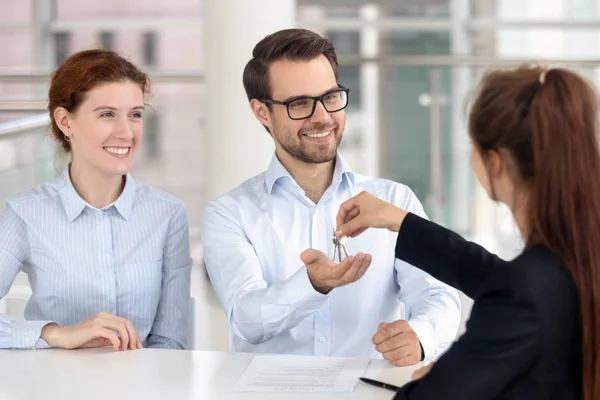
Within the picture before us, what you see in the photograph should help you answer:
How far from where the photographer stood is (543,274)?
1349mm

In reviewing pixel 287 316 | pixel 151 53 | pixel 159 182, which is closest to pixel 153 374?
pixel 287 316

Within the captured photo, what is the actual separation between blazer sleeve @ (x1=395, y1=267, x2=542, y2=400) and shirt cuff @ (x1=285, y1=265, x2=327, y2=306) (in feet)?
2.16

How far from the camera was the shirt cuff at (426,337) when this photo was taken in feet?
6.25

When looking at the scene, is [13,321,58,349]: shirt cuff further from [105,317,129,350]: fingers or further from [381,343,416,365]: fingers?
[381,343,416,365]: fingers

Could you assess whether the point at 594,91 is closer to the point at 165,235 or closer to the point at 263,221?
the point at 263,221

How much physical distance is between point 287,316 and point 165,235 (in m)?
0.45

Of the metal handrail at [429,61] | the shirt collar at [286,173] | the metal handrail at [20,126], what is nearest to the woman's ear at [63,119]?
the shirt collar at [286,173]

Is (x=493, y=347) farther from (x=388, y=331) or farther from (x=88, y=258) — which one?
(x=88, y=258)

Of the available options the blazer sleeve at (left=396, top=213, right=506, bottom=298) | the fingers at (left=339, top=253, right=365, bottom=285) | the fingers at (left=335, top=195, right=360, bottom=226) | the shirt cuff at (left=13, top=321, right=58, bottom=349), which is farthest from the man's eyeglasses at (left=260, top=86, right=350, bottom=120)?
the shirt cuff at (left=13, top=321, right=58, bottom=349)

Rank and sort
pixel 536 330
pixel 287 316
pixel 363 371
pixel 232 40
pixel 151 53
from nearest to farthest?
1. pixel 536 330
2. pixel 363 371
3. pixel 287 316
4. pixel 232 40
5. pixel 151 53

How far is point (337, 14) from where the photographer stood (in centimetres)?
796

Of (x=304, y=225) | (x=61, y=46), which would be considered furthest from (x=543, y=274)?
(x=61, y=46)

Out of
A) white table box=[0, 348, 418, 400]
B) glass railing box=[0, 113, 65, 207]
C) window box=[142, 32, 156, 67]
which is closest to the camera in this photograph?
white table box=[0, 348, 418, 400]

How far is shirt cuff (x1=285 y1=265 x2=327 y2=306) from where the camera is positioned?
2.03 m
